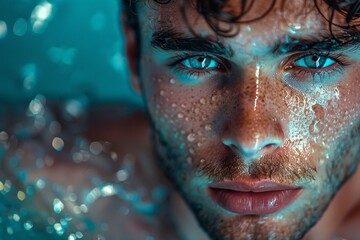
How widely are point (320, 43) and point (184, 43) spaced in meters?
0.22

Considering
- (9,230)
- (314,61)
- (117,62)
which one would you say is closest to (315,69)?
(314,61)

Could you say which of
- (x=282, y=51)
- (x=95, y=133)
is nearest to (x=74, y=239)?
(x=95, y=133)

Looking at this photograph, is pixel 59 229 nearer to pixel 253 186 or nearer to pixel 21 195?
pixel 21 195

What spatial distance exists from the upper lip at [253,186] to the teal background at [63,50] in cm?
108

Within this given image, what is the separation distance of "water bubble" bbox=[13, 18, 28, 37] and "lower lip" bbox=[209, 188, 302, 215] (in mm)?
1300

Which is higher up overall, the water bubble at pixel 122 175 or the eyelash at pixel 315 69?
the eyelash at pixel 315 69

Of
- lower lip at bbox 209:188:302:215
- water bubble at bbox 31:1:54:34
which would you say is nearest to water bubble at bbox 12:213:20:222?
lower lip at bbox 209:188:302:215

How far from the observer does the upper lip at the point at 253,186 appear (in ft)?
3.28

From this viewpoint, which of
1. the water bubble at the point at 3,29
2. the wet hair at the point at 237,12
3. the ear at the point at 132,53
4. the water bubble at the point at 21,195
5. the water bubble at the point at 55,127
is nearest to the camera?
the wet hair at the point at 237,12

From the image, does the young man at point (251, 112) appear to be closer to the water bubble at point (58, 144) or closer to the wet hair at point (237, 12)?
the wet hair at point (237, 12)

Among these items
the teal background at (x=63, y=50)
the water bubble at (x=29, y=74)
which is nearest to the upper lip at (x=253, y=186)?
the teal background at (x=63, y=50)

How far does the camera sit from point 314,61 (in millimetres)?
983

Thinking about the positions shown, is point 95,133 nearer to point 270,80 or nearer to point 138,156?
point 138,156

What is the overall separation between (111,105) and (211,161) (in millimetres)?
687
